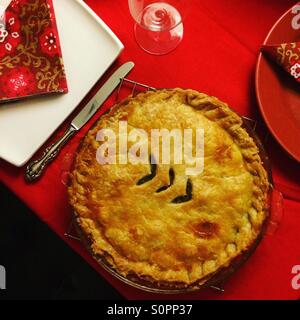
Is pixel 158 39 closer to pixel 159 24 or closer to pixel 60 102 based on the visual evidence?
pixel 159 24

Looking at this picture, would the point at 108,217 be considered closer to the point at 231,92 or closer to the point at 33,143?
the point at 33,143

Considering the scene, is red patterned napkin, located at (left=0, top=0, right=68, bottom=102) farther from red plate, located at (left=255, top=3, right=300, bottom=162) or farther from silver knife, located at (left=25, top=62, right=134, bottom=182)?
red plate, located at (left=255, top=3, right=300, bottom=162)

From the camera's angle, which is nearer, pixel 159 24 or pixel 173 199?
pixel 173 199

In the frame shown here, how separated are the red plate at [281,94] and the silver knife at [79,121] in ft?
1.00

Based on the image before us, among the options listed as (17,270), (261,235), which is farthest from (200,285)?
(17,270)

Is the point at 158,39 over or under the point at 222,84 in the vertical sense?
over

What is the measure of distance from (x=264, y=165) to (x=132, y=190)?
0.28m

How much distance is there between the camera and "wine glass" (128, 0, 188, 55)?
1.08 m

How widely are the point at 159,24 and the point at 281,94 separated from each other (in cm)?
33

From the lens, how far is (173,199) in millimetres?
973

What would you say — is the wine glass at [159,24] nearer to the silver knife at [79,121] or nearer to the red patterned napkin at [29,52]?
the silver knife at [79,121]

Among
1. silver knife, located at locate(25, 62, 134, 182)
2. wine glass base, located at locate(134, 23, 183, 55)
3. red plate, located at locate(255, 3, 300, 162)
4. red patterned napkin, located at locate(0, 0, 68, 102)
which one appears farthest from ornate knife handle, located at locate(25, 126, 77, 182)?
red plate, located at locate(255, 3, 300, 162)

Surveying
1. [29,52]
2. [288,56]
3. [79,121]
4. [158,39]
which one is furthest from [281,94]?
[29,52]

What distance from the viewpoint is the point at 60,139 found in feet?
3.51
